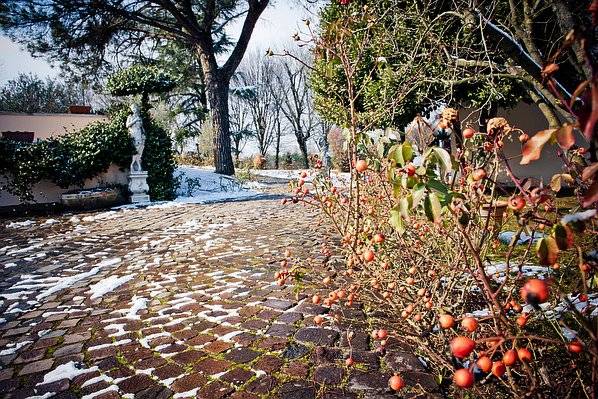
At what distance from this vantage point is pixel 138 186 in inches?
426

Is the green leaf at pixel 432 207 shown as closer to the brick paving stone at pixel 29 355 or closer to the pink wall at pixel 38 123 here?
the brick paving stone at pixel 29 355

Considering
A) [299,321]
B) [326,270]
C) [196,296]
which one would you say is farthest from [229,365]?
[326,270]

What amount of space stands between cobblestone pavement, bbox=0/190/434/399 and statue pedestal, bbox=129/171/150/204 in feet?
17.2

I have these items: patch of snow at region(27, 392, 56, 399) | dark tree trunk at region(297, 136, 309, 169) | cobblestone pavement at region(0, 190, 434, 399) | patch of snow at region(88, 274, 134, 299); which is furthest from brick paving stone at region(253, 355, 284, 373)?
dark tree trunk at region(297, 136, 309, 169)

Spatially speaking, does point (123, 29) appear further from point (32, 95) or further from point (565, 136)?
point (32, 95)

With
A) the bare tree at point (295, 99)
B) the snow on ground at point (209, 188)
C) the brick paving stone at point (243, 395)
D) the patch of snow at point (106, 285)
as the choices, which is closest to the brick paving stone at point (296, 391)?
the brick paving stone at point (243, 395)

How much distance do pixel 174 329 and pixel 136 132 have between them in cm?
941

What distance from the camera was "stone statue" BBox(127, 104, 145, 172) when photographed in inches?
416

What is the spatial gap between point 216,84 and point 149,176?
230 inches

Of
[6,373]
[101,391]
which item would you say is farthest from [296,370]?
[6,373]

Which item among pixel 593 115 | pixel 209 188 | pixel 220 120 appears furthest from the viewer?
pixel 220 120

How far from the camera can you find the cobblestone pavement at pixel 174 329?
6.70ft

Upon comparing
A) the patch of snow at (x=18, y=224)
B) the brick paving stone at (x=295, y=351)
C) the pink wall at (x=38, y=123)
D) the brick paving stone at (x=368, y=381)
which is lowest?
the brick paving stone at (x=368, y=381)

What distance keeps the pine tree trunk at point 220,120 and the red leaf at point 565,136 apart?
15.3 m
